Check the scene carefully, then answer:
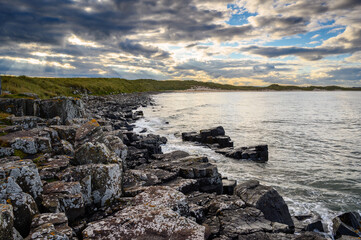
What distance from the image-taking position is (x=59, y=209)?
5805 mm

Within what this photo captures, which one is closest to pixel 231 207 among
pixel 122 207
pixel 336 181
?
pixel 122 207

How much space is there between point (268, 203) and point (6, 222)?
9023 millimetres

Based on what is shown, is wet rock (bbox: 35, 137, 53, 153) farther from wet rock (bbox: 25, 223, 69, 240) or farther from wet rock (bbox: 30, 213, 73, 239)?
wet rock (bbox: 25, 223, 69, 240)

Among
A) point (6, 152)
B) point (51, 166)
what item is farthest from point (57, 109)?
point (51, 166)

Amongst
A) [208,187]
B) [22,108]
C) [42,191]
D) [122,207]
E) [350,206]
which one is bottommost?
[350,206]

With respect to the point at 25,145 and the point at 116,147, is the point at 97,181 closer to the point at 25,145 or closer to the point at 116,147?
the point at 116,147

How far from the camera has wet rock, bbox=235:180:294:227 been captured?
926cm

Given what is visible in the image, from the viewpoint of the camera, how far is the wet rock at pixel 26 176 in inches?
224

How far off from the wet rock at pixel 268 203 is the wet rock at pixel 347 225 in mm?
2133

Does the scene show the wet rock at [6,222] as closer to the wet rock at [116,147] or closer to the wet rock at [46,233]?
the wet rock at [46,233]

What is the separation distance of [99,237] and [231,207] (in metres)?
4.99

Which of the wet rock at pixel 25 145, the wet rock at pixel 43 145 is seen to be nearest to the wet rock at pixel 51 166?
the wet rock at pixel 43 145

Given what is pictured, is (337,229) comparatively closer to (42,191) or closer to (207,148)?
(42,191)

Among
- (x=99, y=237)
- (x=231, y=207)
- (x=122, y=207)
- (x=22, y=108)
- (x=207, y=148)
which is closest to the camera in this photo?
(x=99, y=237)
